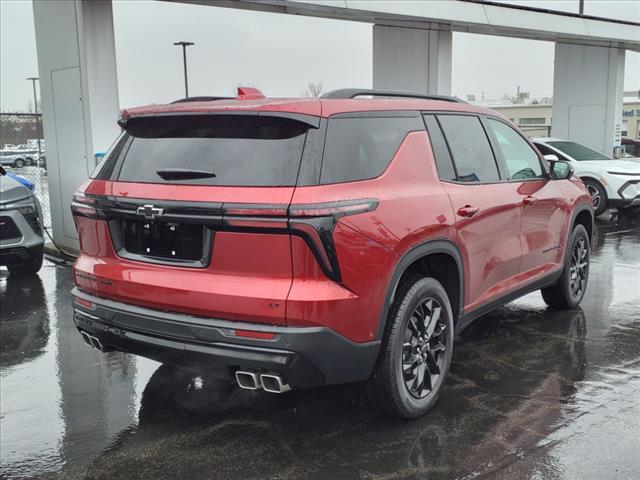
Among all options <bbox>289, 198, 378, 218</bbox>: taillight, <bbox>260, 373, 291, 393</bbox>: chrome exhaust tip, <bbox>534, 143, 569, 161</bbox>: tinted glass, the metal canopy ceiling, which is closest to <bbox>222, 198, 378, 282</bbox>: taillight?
<bbox>289, 198, 378, 218</bbox>: taillight

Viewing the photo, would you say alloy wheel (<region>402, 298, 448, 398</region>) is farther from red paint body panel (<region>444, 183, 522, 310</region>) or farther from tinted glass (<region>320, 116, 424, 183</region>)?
tinted glass (<region>320, 116, 424, 183</region>)

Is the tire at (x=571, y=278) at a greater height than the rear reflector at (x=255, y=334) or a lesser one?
lesser

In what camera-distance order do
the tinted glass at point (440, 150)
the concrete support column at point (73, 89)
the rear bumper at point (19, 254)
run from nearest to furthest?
1. the tinted glass at point (440, 150)
2. the rear bumper at point (19, 254)
3. the concrete support column at point (73, 89)

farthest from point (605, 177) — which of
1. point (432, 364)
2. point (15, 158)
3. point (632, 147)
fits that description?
point (15, 158)

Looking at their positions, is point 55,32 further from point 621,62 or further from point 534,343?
point 621,62

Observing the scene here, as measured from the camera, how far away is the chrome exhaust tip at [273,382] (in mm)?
3119

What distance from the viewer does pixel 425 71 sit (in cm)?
1364

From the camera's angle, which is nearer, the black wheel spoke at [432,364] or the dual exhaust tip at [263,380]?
the dual exhaust tip at [263,380]

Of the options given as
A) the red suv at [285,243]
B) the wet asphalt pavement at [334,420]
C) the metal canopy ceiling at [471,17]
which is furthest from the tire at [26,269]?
the red suv at [285,243]

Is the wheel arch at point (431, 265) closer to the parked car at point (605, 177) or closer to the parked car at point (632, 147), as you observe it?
the parked car at point (605, 177)

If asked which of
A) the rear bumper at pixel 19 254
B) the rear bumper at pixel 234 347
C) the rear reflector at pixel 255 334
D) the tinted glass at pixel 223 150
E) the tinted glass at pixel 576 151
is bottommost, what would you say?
the rear bumper at pixel 19 254

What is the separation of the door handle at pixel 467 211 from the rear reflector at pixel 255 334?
5.01 feet

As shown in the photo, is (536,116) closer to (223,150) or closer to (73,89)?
(73,89)

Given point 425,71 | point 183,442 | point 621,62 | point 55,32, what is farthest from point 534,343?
point 621,62
